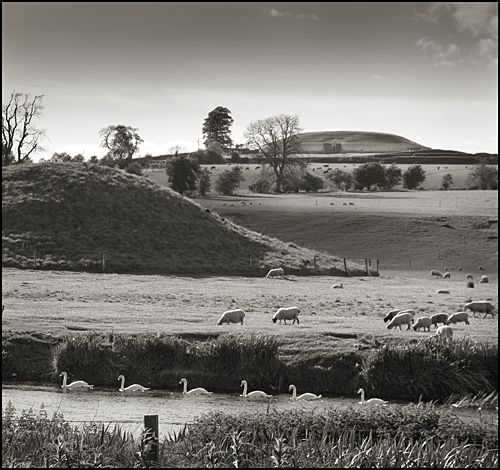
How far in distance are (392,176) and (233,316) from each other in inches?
383

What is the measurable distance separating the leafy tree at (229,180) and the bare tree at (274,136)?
0.57m

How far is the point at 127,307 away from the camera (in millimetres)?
13055

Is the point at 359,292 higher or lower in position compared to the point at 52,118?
lower

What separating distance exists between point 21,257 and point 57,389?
3914mm

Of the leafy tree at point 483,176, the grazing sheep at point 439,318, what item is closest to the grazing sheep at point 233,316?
the grazing sheep at point 439,318

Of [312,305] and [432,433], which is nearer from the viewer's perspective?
[432,433]

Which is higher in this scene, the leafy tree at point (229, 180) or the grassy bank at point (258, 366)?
the leafy tree at point (229, 180)

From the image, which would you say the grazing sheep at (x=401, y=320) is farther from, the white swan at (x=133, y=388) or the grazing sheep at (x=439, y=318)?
the white swan at (x=133, y=388)

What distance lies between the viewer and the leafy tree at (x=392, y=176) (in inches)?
832

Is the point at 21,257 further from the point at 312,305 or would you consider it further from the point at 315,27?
the point at 315,27

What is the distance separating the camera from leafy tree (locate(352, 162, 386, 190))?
19234 millimetres

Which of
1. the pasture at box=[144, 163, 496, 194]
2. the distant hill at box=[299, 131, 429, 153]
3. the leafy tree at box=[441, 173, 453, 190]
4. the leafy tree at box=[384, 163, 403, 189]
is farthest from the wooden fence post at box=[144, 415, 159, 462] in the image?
the leafy tree at box=[441, 173, 453, 190]

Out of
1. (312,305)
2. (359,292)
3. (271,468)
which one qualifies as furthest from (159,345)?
(271,468)

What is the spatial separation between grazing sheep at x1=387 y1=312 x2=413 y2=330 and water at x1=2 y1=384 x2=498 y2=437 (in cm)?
279
